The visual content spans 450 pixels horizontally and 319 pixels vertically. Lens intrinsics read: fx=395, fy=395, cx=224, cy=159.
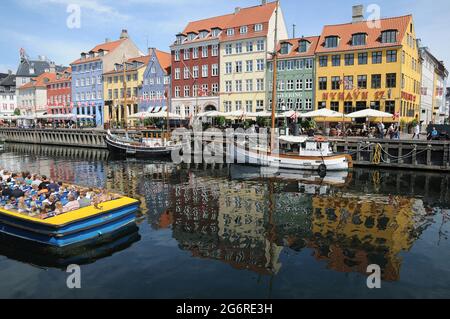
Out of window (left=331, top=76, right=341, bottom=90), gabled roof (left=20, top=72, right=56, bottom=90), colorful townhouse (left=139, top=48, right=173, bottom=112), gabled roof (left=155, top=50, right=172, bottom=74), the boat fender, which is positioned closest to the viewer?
the boat fender

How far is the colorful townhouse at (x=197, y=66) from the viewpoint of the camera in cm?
6656

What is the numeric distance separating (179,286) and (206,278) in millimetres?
993

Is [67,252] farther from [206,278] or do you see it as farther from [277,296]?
[277,296]

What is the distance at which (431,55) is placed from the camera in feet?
241

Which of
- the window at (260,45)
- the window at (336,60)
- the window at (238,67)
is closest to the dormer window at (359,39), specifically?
the window at (336,60)

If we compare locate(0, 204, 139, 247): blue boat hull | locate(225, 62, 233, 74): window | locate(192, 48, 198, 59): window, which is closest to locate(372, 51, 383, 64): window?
locate(225, 62, 233, 74): window

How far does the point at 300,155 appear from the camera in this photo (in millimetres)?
34906

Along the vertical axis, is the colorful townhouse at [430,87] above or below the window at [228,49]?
below

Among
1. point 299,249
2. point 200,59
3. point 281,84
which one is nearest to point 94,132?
point 200,59

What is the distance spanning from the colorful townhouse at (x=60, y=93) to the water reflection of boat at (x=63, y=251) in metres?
82.0

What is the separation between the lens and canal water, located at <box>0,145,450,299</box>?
12.4m

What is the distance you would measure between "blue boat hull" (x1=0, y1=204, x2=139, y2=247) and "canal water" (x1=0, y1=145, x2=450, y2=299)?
0.52 meters

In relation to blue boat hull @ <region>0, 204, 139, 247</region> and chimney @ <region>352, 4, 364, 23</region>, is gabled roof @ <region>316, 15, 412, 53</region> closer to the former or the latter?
chimney @ <region>352, 4, 364, 23</region>

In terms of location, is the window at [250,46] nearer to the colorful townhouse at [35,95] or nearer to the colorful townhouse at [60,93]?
the colorful townhouse at [60,93]
